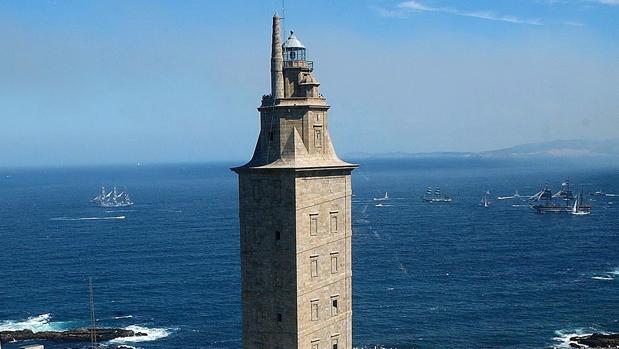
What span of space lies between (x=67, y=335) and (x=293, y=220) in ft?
213

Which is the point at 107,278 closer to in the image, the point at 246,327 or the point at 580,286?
the point at 580,286

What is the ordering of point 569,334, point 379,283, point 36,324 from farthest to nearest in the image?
point 379,283
point 36,324
point 569,334

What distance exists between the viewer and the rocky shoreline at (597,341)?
256 ft

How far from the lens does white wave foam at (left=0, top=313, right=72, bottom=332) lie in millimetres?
86688

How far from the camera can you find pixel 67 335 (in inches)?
3270

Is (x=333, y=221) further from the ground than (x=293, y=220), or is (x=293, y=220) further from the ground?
(x=293, y=220)

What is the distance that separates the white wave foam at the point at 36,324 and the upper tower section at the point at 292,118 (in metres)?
68.1

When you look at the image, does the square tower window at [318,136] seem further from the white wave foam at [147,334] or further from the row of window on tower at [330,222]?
the white wave foam at [147,334]

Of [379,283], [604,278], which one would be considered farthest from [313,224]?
[604,278]

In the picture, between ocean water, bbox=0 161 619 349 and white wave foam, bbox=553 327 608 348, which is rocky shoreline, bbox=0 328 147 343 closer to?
ocean water, bbox=0 161 619 349

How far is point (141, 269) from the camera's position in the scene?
392 ft

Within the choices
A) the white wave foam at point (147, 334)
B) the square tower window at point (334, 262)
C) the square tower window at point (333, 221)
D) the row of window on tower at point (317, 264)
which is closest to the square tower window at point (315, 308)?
the row of window on tower at point (317, 264)

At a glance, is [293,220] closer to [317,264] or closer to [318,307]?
[317,264]

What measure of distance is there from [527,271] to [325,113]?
311 ft
